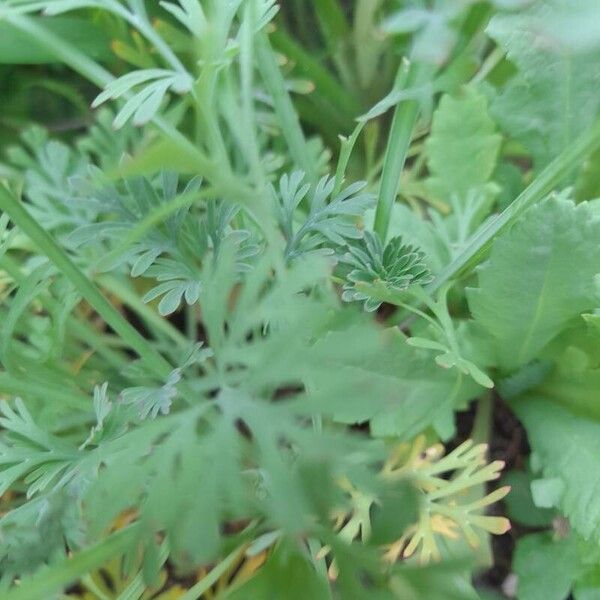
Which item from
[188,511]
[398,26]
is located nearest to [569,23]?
[398,26]

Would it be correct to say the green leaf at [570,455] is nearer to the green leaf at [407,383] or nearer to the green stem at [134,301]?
the green leaf at [407,383]

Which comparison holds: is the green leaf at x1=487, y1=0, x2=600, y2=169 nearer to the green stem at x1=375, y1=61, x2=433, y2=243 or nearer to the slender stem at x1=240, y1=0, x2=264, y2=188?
the green stem at x1=375, y1=61, x2=433, y2=243

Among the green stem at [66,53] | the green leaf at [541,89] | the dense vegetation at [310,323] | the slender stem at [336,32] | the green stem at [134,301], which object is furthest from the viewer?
the slender stem at [336,32]

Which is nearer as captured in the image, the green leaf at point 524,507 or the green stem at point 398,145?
the green stem at point 398,145

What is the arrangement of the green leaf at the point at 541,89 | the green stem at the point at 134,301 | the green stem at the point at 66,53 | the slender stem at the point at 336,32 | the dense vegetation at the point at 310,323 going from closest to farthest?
the dense vegetation at the point at 310,323, the green stem at the point at 66,53, the green leaf at the point at 541,89, the green stem at the point at 134,301, the slender stem at the point at 336,32

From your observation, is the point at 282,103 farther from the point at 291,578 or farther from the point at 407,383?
the point at 291,578

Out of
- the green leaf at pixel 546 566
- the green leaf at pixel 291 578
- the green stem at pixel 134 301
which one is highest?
the green stem at pixel 134 301

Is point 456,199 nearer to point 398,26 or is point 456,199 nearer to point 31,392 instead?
point 398,26

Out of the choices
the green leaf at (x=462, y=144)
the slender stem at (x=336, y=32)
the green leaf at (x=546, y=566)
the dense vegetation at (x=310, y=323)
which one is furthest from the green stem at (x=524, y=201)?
the slender stem at (x=336, y=32)
